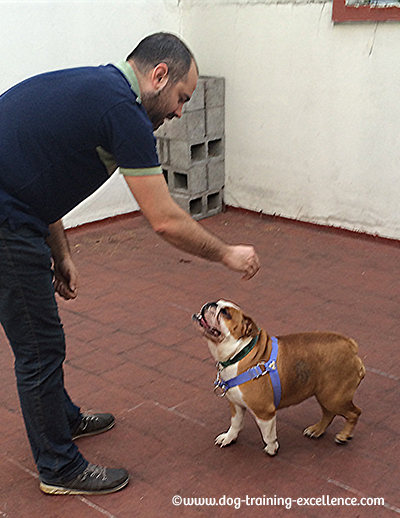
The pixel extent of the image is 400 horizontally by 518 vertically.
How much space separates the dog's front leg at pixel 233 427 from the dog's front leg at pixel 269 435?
0.43 feet

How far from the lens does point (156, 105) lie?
101 inches

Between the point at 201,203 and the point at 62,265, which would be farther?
the point at 201,203

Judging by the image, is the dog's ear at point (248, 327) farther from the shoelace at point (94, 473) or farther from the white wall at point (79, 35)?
the white wall at point (79, 35)

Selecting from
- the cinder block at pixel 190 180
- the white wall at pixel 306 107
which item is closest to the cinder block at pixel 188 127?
the cinder block at pixel 190 180

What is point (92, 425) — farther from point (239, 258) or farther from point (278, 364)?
point (239, 258)

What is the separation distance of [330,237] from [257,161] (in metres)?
1.22

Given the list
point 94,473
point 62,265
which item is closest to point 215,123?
point 62,265

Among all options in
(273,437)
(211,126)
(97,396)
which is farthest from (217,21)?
(273,437)

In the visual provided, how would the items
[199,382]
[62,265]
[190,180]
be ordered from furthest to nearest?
[190,180] → [199,382] → [62,265]

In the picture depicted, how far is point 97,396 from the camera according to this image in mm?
3629

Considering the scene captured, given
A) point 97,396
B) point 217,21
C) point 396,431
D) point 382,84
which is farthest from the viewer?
point 217,21

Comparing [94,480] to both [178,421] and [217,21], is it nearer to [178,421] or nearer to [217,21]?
[178,421]

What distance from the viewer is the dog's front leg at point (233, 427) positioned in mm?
3021

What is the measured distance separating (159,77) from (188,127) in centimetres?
411
